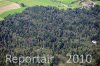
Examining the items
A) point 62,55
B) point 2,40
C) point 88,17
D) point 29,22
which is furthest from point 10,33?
point 88,17

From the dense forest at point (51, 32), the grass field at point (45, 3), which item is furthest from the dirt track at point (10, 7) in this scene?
the dense forest at point (51, 32)

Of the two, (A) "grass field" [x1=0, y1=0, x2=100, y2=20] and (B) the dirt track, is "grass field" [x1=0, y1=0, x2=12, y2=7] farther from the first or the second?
(B) the dirt track

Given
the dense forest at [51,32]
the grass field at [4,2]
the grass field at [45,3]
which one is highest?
the grass field at [4,2]

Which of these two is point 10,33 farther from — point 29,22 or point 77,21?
point 77,21

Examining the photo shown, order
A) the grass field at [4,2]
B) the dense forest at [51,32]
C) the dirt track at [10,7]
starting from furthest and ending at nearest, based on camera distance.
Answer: the grass field at [4,2] < the dirt track at [10,7] < the dense forest at [51,32]

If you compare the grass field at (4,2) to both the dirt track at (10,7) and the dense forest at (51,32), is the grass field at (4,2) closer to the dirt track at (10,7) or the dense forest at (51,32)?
the dirt track at (10,7)

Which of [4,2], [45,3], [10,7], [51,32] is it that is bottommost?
[51,32]

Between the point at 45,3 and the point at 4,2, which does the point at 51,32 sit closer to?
the point at 4,2

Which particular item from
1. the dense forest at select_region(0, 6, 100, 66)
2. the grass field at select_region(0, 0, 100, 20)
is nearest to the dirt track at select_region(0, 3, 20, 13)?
the grass field at select_region(0, 0, 100, 20)

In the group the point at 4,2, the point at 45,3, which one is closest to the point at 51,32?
the point at 4,2
